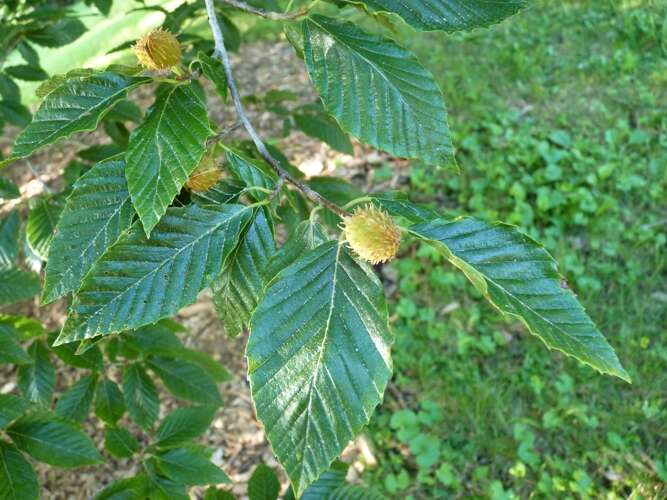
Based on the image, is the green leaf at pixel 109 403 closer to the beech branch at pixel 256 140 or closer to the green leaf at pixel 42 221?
the green leaf at pixel 42 221

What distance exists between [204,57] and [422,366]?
5.76 feet

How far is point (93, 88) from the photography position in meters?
0.88

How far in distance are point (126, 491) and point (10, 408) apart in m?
0.27

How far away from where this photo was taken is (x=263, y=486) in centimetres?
117

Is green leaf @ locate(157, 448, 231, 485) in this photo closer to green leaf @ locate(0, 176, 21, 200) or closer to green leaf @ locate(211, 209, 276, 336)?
green leaf @ locate(211, 209, 276, 336)

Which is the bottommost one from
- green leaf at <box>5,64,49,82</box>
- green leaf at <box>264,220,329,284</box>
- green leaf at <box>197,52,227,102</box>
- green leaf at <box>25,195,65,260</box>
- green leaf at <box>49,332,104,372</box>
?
green leaf at <box>49,332,104,372</box>

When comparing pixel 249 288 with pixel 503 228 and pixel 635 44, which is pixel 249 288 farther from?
pixel 635 44

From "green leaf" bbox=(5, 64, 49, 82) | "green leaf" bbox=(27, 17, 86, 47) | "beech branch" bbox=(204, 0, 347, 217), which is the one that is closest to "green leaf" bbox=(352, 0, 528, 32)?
"beech branch" bbox=(204, 0, 347, 217)

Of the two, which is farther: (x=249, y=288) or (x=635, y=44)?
(x=635, y=44)

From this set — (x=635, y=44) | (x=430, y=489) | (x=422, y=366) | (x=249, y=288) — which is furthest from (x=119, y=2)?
(x=249, y=288)

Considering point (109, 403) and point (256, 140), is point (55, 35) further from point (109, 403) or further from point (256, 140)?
point (256, 140)

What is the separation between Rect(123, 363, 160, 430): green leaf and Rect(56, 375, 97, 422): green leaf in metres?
0.08

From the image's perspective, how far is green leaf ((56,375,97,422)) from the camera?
156 centimetres

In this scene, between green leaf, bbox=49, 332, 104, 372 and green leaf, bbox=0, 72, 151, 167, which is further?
green leaf, bbox=49, 332, 104, 372
